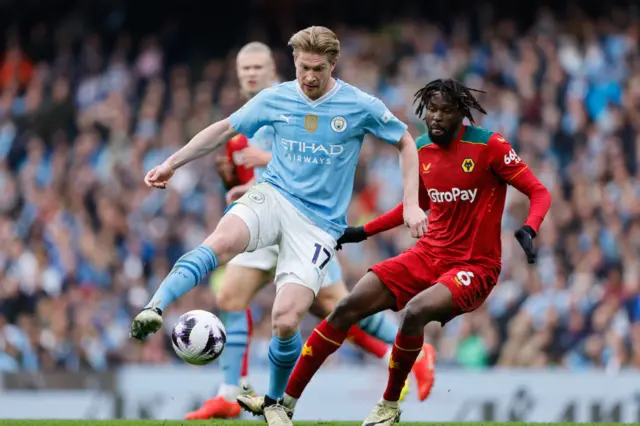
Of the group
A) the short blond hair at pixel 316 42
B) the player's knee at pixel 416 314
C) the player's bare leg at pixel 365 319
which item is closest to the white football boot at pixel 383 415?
the player's knee at pixel 416 314

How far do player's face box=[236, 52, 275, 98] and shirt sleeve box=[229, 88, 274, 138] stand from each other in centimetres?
172

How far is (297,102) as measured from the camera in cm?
808

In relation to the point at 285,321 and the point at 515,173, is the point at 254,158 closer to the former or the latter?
the point at 285,321

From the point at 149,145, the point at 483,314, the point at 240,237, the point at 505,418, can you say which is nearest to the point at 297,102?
the point at 240,237

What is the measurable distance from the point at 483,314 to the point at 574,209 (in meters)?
2.42

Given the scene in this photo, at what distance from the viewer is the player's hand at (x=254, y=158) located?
9398mm

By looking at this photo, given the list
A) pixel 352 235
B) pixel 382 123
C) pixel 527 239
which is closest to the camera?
pixel 527 239

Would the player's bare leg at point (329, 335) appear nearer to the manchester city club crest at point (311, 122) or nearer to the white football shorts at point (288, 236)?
the white football shorts at point (288, 236)

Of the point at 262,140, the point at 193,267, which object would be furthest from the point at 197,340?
the point at 262,140

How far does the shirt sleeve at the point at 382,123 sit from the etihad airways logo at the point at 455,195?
0.53 m

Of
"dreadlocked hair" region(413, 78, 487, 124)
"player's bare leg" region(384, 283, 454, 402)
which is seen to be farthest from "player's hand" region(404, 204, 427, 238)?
"dreadlocked hair" region(413, 78, 487, 124)

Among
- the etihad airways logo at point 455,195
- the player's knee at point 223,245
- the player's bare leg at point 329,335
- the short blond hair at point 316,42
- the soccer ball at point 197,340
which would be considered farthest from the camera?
the etihad airways logo at point 455,195

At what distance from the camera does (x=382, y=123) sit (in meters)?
8.12

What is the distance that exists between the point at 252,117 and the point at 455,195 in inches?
57.0
